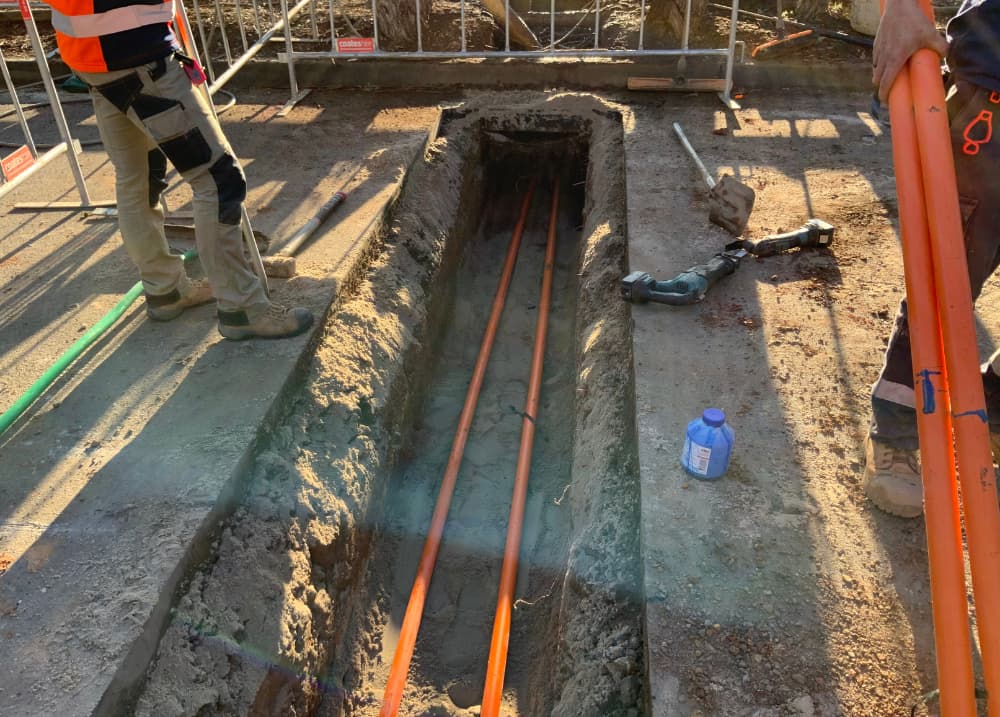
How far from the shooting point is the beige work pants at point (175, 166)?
2.86 meters

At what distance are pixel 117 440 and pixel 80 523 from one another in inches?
17.5

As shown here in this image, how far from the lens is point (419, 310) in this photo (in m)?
4.52

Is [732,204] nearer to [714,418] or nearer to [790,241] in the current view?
[790,241]

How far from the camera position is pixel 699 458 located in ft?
8.62

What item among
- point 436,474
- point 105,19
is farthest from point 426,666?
point 105,19

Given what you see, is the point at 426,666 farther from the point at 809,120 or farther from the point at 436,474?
the point at 809,120

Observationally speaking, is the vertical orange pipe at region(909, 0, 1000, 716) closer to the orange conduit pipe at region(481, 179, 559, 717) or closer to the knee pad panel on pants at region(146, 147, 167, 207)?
the orange conduit pipe at region(481, 179, 559, 717)

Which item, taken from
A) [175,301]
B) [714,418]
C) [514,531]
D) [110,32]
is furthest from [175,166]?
[714,418]

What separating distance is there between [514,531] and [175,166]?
2074 millimetres

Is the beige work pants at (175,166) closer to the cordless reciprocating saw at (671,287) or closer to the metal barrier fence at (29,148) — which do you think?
the metal barrier fence at (29,148)

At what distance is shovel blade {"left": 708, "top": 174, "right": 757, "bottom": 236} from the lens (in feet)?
14.1

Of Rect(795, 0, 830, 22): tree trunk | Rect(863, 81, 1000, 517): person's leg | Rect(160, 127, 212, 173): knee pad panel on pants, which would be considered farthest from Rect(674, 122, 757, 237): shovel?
Rect(795, 0, 830, 22): tree trunk

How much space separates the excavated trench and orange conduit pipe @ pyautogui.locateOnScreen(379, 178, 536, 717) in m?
0.14

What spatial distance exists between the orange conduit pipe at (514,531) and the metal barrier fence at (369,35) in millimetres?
2931
